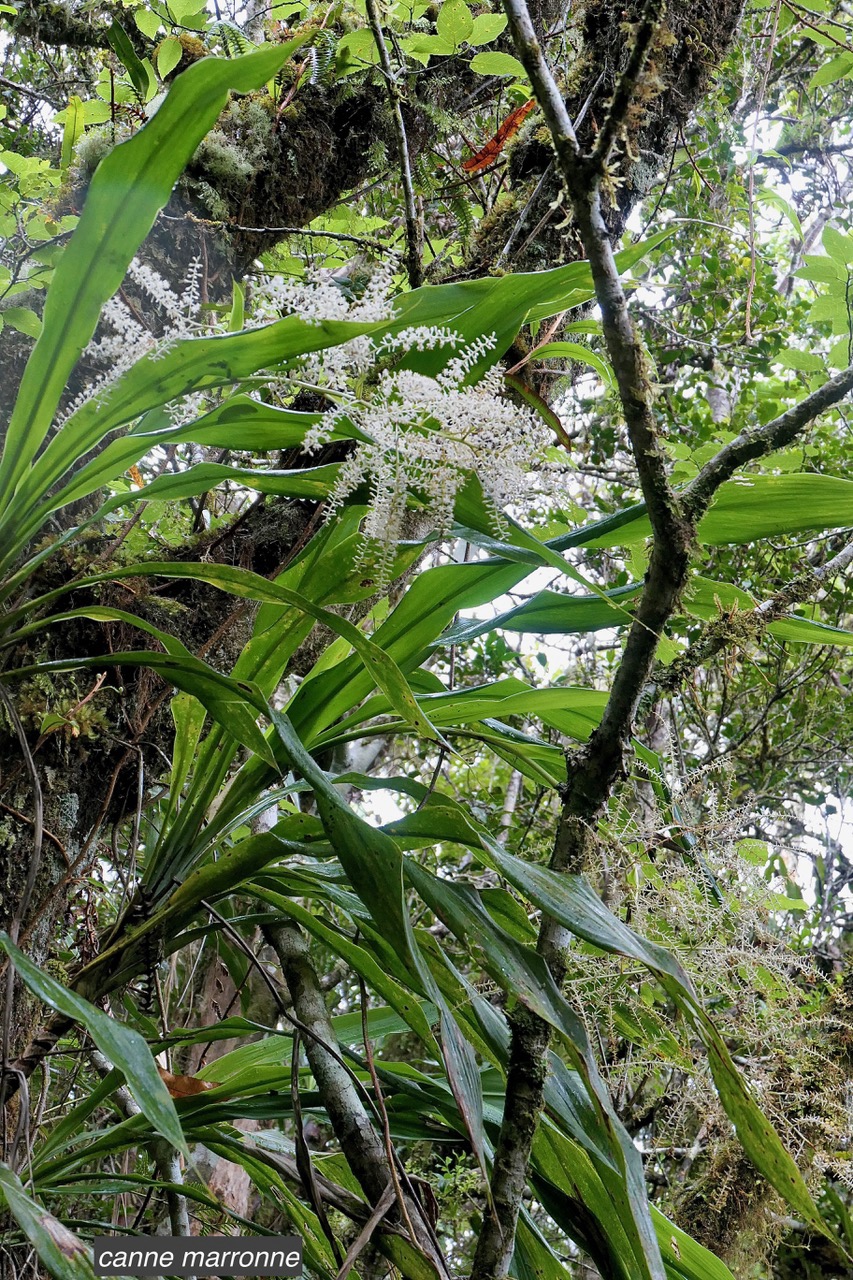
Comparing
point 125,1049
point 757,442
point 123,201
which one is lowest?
point 125,1049

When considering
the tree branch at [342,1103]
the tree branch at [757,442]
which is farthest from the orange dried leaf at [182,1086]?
the tree branch at [757,442]

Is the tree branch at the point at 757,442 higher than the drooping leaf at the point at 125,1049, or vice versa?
the tree branch at the point at 757,442

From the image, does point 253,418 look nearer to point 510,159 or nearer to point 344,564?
point 344,564

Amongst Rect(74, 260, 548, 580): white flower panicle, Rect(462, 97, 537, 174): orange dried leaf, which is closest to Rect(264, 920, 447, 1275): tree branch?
Rect(74, 260, 548, 580): white flower panicle

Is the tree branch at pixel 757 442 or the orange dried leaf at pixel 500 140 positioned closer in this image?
the tree branch at pixel 757 442

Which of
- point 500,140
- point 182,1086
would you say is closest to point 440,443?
point 182,1086

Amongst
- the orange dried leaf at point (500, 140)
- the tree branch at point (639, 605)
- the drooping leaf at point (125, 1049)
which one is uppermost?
the orange dried leaf at point (500, 140)

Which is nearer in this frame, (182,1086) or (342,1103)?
(342,1103)

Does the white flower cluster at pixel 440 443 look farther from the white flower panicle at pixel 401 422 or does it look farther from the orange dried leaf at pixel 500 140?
the orange dried leaf at pixel 500 140

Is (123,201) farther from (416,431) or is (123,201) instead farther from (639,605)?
(639,605)

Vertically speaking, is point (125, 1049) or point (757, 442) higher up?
point (757, 442)

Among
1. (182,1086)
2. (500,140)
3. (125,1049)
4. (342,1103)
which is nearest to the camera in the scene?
(125,1049)

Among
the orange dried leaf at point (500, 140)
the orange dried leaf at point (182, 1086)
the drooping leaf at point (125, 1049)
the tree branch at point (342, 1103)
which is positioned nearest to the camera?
the drooping leaf at point (125, 1049)

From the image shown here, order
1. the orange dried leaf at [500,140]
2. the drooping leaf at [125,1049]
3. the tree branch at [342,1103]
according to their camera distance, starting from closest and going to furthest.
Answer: the drooping leaf at [125,1049], the tree branch at [342,1103], the orange dried leaf at [500,140]
